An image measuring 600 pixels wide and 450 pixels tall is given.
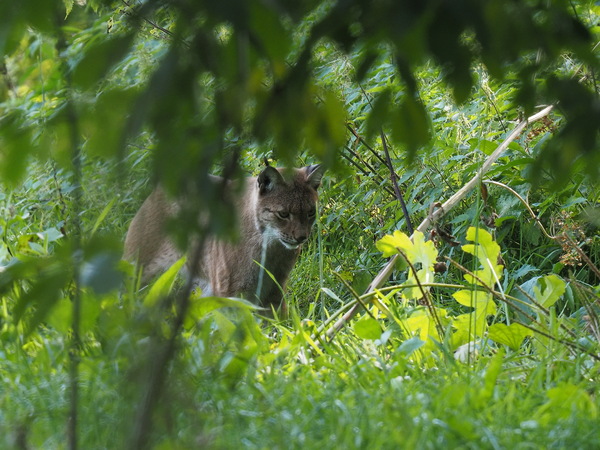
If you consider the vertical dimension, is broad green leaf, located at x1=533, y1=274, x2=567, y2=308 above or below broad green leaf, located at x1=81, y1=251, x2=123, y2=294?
below

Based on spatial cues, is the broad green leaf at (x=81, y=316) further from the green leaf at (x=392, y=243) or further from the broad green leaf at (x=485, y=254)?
the broad green leaf at (x=485, y=254)

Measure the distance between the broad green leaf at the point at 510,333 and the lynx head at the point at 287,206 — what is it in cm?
279

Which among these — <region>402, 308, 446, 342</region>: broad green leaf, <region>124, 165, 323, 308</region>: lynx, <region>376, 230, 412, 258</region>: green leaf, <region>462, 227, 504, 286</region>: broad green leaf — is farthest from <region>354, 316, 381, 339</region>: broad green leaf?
<region>124, 165, 323, 308</region>: lynx

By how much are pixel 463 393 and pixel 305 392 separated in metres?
0.43

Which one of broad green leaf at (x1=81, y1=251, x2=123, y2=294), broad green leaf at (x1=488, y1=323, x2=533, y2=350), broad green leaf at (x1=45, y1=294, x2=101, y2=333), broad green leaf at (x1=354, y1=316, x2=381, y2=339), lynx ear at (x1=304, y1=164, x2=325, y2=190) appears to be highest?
lynx ear at (x1=304, y1=164, x2=325, y2=190)

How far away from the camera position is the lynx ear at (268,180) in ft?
18.1

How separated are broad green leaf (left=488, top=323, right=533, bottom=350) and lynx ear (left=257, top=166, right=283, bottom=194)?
111 inches

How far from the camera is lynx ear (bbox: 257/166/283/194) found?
5.51m

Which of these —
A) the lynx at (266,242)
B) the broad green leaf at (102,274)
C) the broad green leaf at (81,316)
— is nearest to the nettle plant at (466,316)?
the broad green leaf at (81,316)

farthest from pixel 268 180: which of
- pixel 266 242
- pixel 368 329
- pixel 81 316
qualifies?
pixel 81 316

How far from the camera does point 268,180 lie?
5.64 metres

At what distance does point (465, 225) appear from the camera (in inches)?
181

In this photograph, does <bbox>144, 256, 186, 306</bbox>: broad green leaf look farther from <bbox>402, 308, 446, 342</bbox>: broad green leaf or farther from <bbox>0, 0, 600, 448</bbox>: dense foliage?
<bbox>402, 308, 446, 342</bbox>: broad green leaf

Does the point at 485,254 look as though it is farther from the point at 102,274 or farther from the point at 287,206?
the point at 287,206
